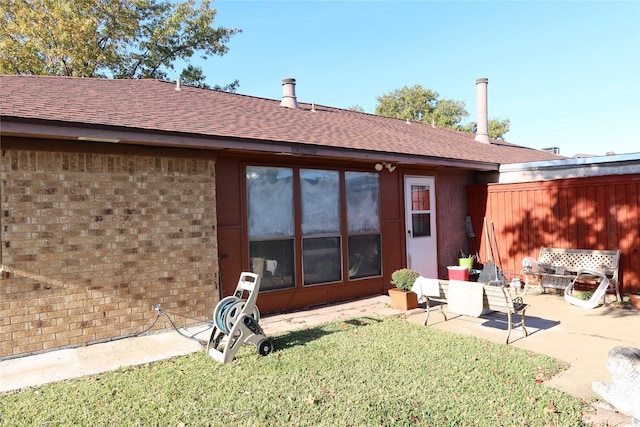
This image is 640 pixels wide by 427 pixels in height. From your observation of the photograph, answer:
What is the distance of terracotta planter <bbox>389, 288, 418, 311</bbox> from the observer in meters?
6.84

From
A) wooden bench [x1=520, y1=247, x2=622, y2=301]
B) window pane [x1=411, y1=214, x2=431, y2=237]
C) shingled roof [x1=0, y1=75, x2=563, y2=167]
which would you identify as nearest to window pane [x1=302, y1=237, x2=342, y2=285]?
shingled roof [x1=0, y1=75, x2=563, y2=167]

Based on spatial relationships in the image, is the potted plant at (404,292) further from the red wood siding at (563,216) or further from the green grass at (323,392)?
the red wood siding at (563,216)

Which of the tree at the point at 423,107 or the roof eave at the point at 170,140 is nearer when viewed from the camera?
the roof eave at the point at 170,140

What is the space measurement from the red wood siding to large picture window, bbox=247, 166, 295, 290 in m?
5.35

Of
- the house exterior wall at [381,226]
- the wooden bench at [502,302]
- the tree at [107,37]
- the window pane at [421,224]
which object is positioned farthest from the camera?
the tree at [107,37]

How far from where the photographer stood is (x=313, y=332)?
5562mm

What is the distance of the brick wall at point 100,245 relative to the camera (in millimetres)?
4648

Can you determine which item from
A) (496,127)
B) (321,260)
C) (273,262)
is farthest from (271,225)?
(496,127)

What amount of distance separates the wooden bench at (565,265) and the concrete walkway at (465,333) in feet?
1.84

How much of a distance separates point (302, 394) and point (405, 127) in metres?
9.98

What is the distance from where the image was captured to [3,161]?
458cm

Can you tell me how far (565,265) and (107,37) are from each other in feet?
62.7

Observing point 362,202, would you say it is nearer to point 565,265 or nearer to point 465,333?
point 465,333

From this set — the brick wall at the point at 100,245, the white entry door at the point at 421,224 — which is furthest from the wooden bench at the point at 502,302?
the brick wall at the point at 100,245
